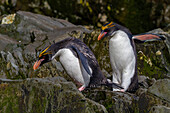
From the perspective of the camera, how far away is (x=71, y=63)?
4227 millimetres

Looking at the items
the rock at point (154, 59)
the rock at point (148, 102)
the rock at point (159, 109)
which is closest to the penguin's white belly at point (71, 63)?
the rock at point (148, 102)

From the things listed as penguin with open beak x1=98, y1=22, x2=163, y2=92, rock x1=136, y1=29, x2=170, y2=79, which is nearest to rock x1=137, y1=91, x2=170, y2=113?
penguin with open beak x1=98, y1=22, x2=163, y2=92

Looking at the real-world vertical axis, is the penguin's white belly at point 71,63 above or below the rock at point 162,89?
above

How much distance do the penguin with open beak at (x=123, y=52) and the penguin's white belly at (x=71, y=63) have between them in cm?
50

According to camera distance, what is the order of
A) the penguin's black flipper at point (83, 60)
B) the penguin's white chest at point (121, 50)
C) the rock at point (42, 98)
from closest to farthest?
the rock at point (42, 98) → the penguin's black flipper at point (83, 60) → the penguin's white chest at point (121, 50)

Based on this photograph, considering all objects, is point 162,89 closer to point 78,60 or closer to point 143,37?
point 143,37

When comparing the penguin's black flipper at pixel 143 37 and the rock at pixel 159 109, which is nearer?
the rock at pixel 159 109

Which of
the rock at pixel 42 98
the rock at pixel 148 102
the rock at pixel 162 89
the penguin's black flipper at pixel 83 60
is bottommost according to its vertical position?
the rock at pixel 148 102

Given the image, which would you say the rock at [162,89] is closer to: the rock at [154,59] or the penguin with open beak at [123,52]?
the penguin with open beak at [123,52]

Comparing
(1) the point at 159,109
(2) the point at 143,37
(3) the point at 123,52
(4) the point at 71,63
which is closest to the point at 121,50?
(3) the point at 123,52

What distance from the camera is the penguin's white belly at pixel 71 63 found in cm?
420

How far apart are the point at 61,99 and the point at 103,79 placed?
101cm

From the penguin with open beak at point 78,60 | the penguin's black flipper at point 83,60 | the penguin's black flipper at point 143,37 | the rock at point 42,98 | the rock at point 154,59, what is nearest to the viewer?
the rock at point 42,98

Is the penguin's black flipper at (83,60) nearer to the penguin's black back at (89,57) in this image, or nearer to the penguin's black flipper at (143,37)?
the penguin's black back at (89,57)
